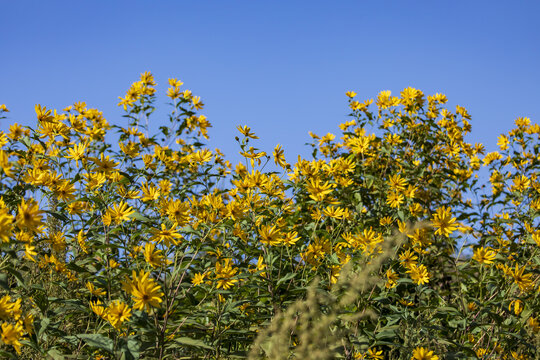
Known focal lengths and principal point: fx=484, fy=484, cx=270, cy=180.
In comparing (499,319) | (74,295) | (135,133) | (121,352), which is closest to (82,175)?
(74,295)

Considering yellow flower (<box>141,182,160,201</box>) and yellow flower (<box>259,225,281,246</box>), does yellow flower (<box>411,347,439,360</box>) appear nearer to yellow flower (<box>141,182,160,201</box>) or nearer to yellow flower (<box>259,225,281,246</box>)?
yellow flower (<box>259,225,281,246</box>)

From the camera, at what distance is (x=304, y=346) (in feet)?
6.34

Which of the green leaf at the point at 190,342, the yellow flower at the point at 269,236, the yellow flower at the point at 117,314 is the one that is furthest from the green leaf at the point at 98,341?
the yellow flower at the point at 269,236

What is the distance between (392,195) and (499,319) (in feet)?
3.76

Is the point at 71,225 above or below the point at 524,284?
above

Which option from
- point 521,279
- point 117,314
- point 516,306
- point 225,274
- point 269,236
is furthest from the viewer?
point 516,306

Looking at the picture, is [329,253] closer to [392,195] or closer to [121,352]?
[392,195]

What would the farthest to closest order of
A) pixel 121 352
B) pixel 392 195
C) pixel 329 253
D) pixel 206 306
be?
pixel 392 195 → pixel 329 253 → pixel 206 306 → pixel 121 352

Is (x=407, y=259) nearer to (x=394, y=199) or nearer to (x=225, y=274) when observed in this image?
(x=394, y=199)

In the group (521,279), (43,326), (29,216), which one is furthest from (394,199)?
(29,216)

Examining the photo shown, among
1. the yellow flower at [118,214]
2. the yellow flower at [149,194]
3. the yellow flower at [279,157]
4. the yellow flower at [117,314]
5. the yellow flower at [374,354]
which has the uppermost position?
the yellow flower at [279,157]

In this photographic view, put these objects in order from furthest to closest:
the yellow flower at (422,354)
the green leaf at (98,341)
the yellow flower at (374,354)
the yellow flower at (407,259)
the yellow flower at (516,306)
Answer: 1. the yellow flower at (516,306)
2. the yellow flower at (407,259)
3. the yellow flower at (374,354)
4. the yellow flower at (422,354)
5. the green leaf at (98,341)

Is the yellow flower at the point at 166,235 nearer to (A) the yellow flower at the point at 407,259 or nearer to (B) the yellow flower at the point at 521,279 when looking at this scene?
(A) the yellow flower at the point at 407,259

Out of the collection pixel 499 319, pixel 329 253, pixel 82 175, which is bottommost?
pixel 499 319
